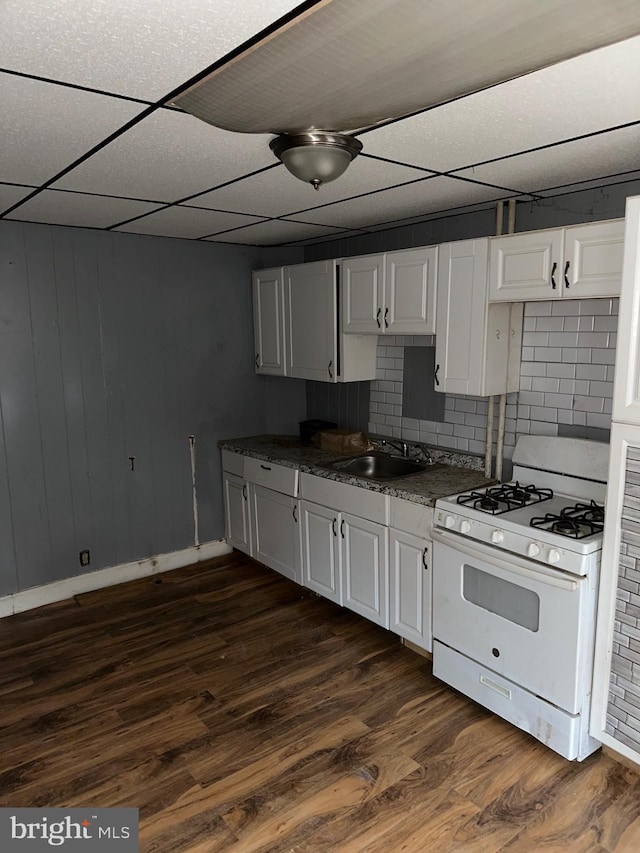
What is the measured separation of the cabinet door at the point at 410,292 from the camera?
3.08 meters

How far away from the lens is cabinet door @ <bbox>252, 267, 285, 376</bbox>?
4152mm

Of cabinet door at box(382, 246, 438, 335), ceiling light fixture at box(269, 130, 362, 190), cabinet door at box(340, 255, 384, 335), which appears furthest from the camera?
cabinet door at box(340, 255, 384, 335)

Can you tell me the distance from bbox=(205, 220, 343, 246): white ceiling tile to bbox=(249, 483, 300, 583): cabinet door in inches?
65.6

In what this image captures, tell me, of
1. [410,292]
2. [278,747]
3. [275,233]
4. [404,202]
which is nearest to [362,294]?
[410,292]

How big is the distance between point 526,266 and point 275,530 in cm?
227

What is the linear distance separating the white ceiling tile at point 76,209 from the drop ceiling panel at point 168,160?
19 centimetres

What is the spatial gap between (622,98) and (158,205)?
6.95ft

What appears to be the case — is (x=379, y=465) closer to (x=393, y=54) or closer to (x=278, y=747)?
(x=278, y=747)

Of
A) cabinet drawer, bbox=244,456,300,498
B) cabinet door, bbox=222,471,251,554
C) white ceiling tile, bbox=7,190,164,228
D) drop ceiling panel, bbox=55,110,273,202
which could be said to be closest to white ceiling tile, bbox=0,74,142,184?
drop ceiling panel, bbox=55,110,273,202

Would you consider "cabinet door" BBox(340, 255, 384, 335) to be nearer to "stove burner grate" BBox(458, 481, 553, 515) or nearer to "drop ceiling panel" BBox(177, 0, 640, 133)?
"stove burner grate" BBox(458, 481, 553, 515)

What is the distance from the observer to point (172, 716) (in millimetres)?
2678

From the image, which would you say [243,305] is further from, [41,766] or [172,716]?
[41,766]

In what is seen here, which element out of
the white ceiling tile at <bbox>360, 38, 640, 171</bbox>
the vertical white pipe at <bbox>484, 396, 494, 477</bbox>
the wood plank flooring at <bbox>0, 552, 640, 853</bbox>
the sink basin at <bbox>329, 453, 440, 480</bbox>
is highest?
the white ceiling tile at <bbox>360, 38, 640, 171</bbox>

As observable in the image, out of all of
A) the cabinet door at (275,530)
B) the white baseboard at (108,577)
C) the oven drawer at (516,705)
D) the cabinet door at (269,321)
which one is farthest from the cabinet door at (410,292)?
the white baseboard at (108,577)
